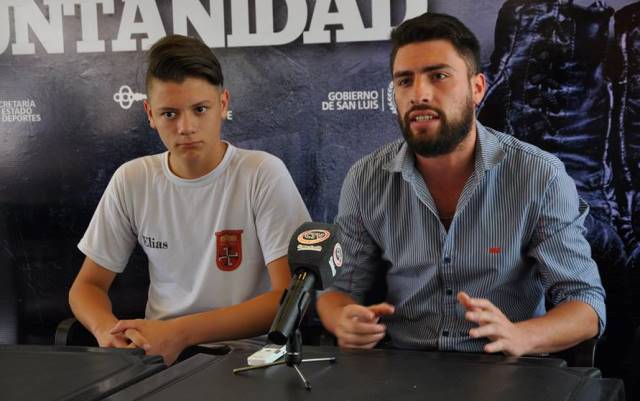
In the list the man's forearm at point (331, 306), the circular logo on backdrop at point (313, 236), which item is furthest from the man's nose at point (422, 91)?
the circular logo on backdrop at point (313, 236)

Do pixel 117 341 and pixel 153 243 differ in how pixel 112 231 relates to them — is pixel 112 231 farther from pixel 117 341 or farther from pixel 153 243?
pixel 117 341

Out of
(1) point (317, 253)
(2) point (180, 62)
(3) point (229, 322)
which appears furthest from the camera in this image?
(2) point (180, 62)

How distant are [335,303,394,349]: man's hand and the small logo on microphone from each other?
1334 mm

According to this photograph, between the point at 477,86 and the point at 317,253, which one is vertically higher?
the point at 477,86

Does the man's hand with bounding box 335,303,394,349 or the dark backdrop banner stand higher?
the dark backdrop banner

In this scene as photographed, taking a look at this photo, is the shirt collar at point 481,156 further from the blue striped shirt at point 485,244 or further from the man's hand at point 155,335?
the man's hand at point 155,335

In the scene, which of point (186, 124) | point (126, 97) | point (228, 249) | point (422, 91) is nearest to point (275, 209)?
point (228, 249)

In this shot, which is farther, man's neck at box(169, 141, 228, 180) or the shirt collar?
man's neck at box(169, 141, 228, 180)

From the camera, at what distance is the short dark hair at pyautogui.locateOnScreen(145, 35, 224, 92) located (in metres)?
2.32

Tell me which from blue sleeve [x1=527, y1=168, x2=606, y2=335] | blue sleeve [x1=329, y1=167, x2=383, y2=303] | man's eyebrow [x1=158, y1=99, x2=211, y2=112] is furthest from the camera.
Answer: man's eyebrow [x1=158, y1=99, x2=211, y2=112]

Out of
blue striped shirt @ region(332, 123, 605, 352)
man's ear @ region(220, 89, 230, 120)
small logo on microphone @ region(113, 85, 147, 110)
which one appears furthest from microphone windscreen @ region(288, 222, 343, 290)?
small logo on microphone @ region(113, 85, 147, 110)

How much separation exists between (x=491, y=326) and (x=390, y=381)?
0.38 metres

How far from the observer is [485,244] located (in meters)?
2.05

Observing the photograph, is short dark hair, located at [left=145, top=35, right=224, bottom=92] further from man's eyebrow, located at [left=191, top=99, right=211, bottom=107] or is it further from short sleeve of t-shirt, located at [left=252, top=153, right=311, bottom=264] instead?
short sleeve of t-shirt, located at [left=252, top=153, right=311, bottom=264]
